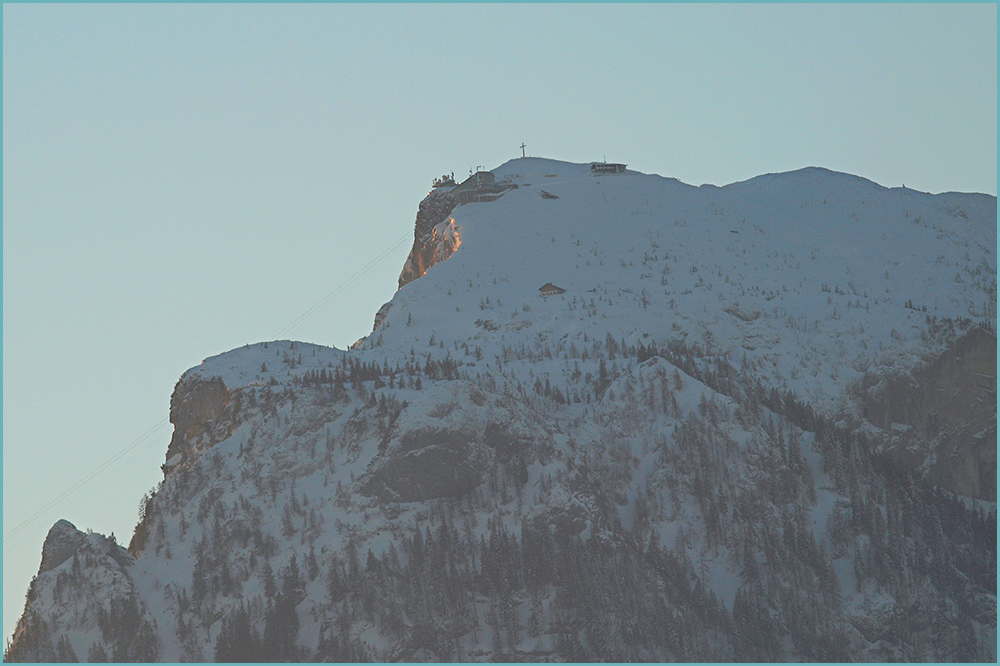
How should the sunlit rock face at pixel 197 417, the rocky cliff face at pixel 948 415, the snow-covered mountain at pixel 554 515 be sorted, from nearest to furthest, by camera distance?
1. the snow-covered mountain at pixel 554 515
2. the sunlit rock face at pixel 197 417
3. the rocky cliff face at pixel 948 415

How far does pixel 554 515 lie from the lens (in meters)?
162

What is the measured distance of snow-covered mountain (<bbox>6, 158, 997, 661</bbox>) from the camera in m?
157

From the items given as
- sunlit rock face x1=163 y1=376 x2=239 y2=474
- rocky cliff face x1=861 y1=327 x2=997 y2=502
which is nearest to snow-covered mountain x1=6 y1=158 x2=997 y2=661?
rocky cliff face x1=861 y1=327 x2=997 y2=502

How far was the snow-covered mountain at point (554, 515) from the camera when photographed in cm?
15712

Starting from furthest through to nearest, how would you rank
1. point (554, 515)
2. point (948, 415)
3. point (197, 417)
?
point (197, 417) < point (948, 415) < point (554, 515)

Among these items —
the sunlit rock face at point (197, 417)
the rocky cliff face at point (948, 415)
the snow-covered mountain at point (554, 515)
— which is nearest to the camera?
the snow-covered mountain at point (554, 515)

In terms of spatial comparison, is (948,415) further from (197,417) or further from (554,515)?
(197,417)

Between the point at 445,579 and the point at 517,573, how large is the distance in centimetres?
511

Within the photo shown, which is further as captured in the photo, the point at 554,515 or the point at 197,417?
the point at 197,417

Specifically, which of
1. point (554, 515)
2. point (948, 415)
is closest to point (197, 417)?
point (554, 515)

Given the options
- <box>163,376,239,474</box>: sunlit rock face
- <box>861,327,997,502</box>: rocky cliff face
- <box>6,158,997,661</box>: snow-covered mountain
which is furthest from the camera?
<box>861,327,997,502</box>: rocky cliff face

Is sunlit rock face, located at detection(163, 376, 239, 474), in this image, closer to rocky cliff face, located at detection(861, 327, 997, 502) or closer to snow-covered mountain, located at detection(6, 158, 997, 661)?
snow-covered mountain, located at detection(6, 158, 997, 661)

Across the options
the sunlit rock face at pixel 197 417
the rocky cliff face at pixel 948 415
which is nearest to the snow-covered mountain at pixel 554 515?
the rocky cliff face at pixel 948 415

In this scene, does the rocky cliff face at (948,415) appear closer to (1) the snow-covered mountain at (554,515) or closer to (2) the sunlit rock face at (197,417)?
(1) the snow-covered mountain at (554,515)
